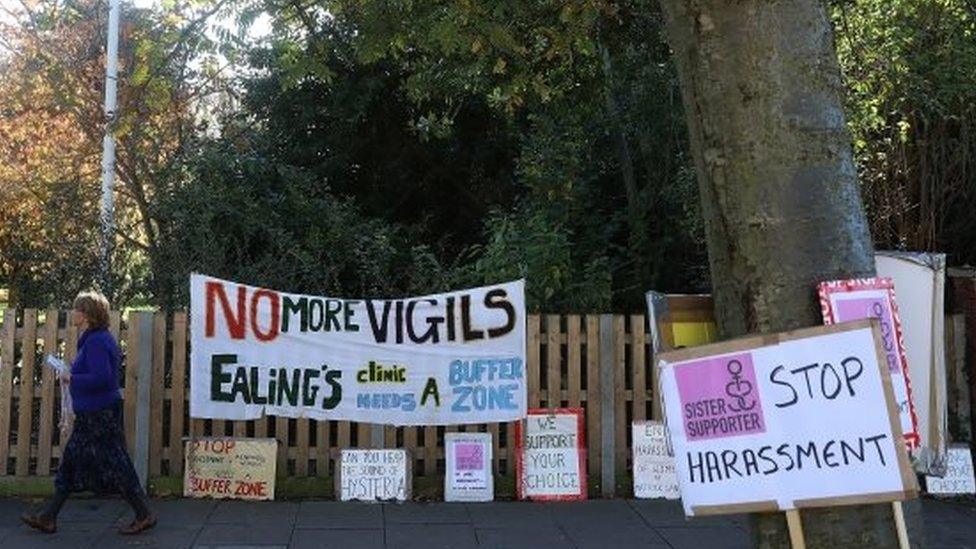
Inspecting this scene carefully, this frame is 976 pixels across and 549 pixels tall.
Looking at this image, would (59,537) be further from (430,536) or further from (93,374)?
(430,536)

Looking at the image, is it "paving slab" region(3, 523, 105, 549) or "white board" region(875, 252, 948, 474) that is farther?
"paving slab" region(3, 523, 105, 549)

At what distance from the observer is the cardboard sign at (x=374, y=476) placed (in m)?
8.22

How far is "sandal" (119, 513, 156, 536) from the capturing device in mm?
6992

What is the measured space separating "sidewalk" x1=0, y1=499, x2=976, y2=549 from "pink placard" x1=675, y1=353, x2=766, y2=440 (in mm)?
3264

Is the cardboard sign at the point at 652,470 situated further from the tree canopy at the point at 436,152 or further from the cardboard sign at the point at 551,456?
the tree canopy at the point at 436,152

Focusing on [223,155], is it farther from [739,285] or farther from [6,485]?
[739,285]

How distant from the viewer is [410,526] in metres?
7.46

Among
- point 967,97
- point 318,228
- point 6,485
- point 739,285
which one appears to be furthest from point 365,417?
point 967,97

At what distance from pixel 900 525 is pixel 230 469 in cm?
596

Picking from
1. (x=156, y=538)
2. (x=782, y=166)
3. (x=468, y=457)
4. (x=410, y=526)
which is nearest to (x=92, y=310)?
(x=156, y=538)

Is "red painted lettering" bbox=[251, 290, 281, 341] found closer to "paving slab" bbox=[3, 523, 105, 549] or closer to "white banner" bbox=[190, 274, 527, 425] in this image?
"white banner" bbox=[190, 274, 527, 425]

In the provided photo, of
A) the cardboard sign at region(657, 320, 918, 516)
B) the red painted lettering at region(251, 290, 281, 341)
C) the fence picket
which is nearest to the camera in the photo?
the cardboard sign at region(657, 320, 918, 516)

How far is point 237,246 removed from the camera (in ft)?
34.3

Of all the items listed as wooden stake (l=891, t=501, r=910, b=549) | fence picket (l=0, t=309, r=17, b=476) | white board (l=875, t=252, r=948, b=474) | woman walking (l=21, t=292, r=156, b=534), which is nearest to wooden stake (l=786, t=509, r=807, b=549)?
wooden stake (l=891, t=501, r=910, b=549)
